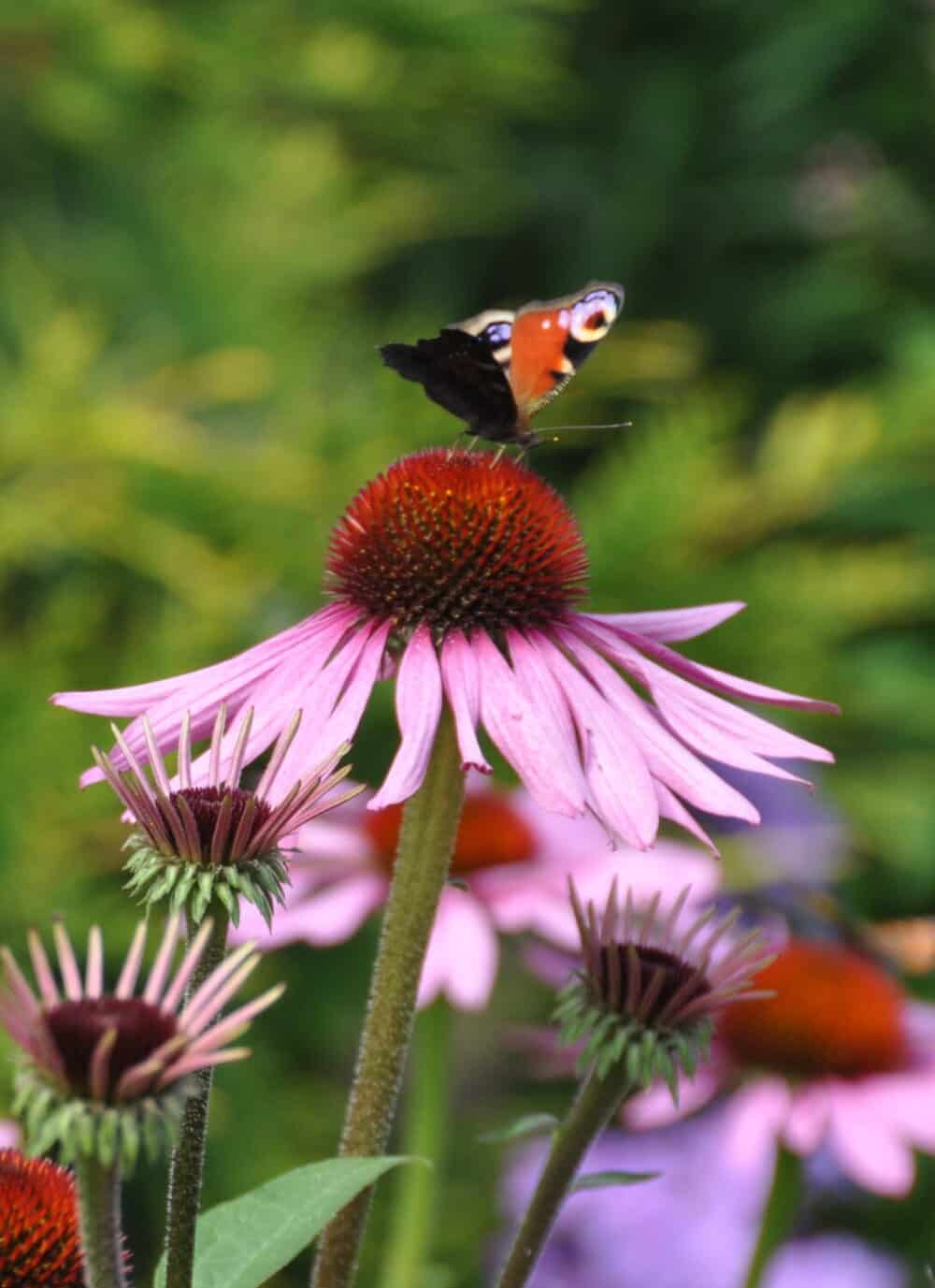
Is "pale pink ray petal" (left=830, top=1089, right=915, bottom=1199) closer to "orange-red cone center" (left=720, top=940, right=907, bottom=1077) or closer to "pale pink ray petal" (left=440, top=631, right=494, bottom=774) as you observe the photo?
"orange-red cone center" (left=720, top=940, right=907, bottom=1077)

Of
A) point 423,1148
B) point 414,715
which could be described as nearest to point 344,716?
point 414,715

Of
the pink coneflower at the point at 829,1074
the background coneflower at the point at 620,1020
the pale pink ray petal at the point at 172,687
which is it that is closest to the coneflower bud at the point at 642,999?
the background coneflower at the point at 620,1020

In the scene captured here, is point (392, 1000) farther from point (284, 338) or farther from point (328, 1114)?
point (284, 338)

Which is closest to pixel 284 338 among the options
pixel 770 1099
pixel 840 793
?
pixel 840 793

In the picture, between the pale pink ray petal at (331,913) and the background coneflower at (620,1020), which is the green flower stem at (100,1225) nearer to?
the background coneflower at (620,1020)

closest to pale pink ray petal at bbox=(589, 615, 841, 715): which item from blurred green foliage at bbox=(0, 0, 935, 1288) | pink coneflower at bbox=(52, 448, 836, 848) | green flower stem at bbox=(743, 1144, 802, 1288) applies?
pink coneflower at bbox=(52, 448, 836, 848)

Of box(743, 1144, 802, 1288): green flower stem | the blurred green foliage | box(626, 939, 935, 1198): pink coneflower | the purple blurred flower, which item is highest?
the blurred green foliage
